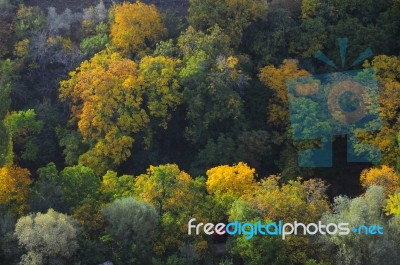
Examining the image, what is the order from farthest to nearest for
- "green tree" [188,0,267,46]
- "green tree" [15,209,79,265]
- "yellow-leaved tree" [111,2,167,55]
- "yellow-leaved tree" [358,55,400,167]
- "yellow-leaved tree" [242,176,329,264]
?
"green tree" [188,0,267,46] → "yellow-leaved tree" [111,2,167,55] → "yellow-leaved tree" [358,55,400,167] → "yellow-leaved tree" [242,176,329,264] → "green tree" [15,209,79,265]

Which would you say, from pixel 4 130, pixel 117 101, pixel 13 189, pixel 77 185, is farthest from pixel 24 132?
pixel 13 189

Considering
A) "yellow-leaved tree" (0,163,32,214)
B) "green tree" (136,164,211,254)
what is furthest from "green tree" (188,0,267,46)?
"yellow-leaved tree" (0,163,32,214)

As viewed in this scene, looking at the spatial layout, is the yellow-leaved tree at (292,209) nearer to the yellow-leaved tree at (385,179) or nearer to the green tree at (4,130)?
the yellow-leaved tree at (385,179)

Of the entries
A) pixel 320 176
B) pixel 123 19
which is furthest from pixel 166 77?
pixel 320 176

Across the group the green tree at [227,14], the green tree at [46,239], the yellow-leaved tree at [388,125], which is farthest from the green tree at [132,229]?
the green tree at [227,14]

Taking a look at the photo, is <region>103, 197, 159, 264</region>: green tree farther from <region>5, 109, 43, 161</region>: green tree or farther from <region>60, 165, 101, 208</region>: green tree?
<region>5, 109, 43, 161</region>: green tree

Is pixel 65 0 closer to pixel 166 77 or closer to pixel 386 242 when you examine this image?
pixel 166 77

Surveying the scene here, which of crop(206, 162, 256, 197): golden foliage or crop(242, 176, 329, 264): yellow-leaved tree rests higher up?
crop(206, 162, 256, 197): golden foliage
